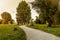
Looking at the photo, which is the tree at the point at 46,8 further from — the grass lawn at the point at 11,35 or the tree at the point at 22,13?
the tree at the point at 22,13

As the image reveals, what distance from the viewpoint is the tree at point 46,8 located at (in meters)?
37.1

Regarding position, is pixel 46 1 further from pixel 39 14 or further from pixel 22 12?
pixel 22 12

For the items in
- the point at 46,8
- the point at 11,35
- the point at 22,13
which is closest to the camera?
the point at 11,35

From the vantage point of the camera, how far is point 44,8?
37.9 meters

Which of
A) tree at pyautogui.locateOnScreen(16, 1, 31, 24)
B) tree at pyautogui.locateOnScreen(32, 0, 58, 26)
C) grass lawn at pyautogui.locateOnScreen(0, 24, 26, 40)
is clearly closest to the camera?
grass lawn at pyautogui.locateOnScreen(0, 24, 26, 40)

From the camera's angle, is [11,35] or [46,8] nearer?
[11,35]

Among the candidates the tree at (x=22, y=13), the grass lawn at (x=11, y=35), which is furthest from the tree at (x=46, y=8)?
the tree at (x=22, y=13)

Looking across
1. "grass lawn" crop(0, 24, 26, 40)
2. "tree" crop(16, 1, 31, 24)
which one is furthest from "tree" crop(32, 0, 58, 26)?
"tree" crop(16, 1, 31, 24)

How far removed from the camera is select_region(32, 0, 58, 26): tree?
37.1m

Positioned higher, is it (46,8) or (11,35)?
(46,8)

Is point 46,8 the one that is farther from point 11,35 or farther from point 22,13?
point 22,13

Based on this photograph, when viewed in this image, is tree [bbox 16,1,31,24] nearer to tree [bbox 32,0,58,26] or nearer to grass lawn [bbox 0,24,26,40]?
tree [bbox 32,0,58,26]

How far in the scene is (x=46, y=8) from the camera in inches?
1489

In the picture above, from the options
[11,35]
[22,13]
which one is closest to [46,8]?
[11,35]
